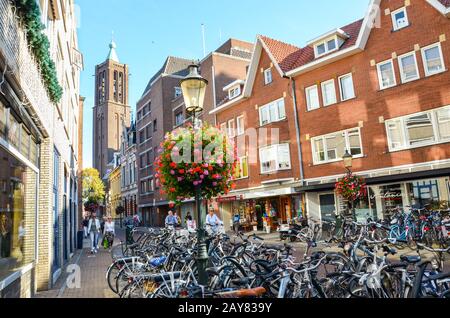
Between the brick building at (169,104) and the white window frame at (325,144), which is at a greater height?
the brick building at (169,104)

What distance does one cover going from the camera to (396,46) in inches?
654

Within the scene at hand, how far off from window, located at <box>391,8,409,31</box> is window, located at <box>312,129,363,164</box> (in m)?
5.23

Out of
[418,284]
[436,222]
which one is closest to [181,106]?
[436,222]

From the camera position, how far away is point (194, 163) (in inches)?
253

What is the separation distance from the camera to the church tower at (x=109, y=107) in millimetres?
79188

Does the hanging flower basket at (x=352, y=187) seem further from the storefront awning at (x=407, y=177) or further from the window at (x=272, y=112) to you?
the window at (x=272, y=112)

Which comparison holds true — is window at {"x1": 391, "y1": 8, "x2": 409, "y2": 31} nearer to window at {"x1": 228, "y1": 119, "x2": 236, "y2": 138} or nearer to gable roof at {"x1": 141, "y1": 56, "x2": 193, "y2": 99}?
window at {"x1": 228, "y1": 119, "x2": 236, "y2": 138}

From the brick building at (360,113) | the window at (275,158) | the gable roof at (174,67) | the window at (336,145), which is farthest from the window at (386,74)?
the gable roof at (174,67)

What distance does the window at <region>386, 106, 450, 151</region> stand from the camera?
15.0 metres

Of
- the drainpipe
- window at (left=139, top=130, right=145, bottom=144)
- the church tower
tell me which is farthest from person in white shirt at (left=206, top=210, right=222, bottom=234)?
the church tower

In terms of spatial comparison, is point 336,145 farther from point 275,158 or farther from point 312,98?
point 275,158

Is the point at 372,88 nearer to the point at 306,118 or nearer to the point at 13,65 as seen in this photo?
the point at 306,118

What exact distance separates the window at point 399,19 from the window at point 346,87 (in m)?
3.04
